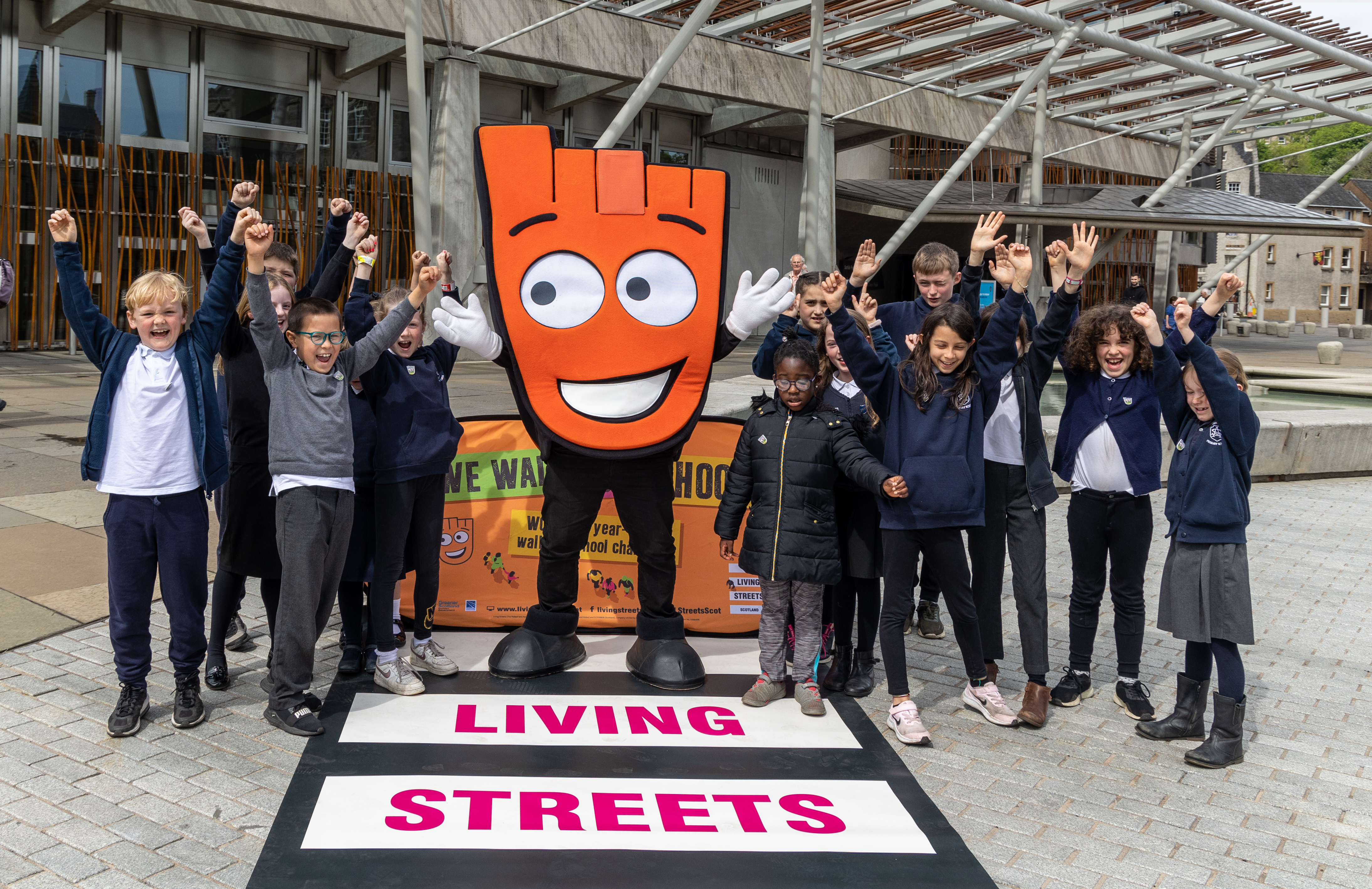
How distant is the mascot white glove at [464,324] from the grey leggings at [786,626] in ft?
4.72

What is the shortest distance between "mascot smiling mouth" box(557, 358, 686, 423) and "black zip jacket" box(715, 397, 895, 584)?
430mm

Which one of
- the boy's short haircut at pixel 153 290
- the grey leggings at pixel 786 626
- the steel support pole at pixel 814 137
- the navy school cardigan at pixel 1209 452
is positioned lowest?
the grey leggings at pixel 786 626

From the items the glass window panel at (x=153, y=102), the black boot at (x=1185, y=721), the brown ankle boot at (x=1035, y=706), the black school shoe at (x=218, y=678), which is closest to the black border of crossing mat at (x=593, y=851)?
the black school shoe at (x=218, y=678)

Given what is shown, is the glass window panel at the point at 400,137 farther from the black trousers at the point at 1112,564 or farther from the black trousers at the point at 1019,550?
the black trousers at the point at 1112,564

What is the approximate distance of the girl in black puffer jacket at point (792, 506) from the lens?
14.0 ft

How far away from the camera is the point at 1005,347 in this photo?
4.15 m

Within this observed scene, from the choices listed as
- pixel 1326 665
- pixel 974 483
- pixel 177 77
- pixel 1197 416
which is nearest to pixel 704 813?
pixel 974 483

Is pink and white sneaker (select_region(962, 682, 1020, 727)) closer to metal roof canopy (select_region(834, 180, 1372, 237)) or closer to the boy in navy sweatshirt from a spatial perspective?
the boy in navy sweatshirt

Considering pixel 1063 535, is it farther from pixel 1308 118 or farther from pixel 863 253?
pixel 1308 118

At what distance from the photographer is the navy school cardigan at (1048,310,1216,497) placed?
4.32 meters

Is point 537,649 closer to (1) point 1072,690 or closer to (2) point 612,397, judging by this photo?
(2) point 612,397

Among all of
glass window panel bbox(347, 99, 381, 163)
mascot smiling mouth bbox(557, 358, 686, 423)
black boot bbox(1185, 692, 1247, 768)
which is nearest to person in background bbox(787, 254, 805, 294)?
mascot smiling mouth bbox(557, 358, 686, 423)

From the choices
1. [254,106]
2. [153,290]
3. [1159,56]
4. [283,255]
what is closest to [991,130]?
[1159,56]

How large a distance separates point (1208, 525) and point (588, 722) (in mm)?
2366
